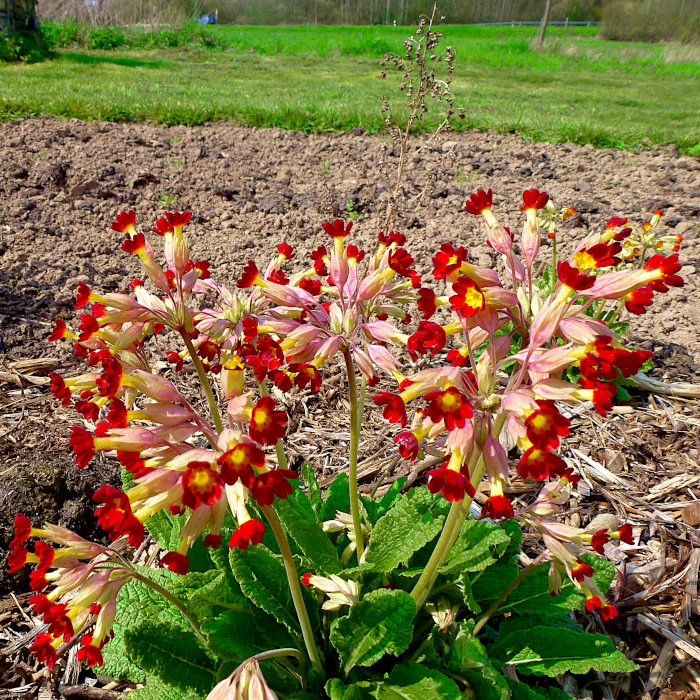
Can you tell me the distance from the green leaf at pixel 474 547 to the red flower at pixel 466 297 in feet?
2.99

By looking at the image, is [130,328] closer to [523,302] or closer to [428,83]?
[523,302]

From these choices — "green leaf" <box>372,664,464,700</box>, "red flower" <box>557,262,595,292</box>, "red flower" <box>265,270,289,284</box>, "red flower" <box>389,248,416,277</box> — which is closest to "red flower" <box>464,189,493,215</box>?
"red flower" <box>389,248,416,277</box>

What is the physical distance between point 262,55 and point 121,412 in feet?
80.9

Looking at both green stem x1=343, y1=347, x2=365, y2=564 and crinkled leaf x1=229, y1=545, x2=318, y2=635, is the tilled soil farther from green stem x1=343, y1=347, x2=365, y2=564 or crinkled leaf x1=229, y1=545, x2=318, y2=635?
green stem x1=343, y1=347, x2=365, y2=564

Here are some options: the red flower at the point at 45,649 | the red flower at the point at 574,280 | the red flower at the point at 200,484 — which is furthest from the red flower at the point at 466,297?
the red flower at the point at 45,649

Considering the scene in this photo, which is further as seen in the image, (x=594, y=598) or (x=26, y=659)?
(x=26, y=659)

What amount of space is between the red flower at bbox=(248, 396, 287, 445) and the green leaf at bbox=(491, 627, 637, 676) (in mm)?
1383

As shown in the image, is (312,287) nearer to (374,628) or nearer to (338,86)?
(374,628)

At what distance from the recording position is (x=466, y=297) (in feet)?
5.01

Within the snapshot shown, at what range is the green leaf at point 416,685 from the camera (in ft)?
5.98

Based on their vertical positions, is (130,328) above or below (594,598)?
above

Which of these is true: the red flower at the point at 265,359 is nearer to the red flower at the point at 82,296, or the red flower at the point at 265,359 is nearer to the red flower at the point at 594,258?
the red flower at the point at 82,296

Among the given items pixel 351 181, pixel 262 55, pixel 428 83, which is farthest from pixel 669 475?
pixel 262 55

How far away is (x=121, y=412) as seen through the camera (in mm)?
1479
